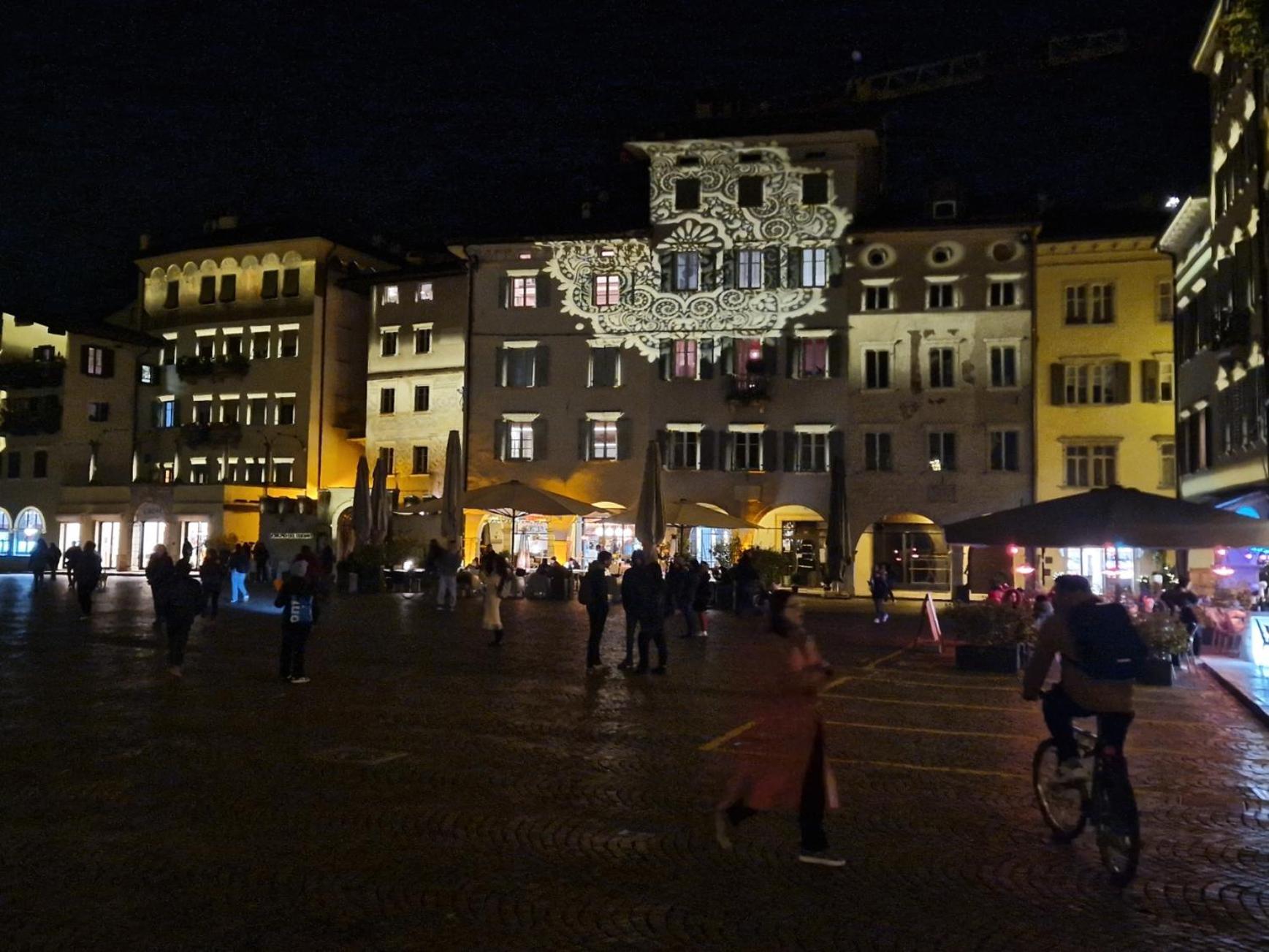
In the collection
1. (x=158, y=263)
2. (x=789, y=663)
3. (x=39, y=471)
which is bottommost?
(x=789, y=663)

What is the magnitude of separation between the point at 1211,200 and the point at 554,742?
25602mm

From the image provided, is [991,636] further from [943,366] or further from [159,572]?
[943,366]

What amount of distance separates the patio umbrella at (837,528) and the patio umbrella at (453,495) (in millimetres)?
10742

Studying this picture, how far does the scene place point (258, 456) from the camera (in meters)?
51.7

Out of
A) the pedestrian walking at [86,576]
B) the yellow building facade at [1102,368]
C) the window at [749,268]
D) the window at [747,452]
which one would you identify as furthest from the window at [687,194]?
the pedestrian walking at [86,576]

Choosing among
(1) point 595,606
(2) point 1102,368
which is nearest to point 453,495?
(1) point 595,606

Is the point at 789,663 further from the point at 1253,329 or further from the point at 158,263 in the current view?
the point at 158,263

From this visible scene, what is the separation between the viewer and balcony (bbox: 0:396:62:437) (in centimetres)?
5559

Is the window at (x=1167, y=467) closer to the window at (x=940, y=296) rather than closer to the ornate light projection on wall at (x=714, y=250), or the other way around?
the window at (x=940, y=296)

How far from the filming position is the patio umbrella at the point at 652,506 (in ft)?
107

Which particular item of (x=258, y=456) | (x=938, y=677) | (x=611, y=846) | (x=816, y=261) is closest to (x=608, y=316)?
(x=816, y=261)

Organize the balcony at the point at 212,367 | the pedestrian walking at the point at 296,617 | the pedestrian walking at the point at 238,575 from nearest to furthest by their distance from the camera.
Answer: the pedestrian walking at the point at 296,617, the pedestrian walking at the point at 238,575, the balcony at the point at 212,367

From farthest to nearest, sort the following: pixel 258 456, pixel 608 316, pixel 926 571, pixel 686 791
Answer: pixel 258 456, pixel 608 316, pixel 926 571, pixel 686 791

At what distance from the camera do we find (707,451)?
4253cm
